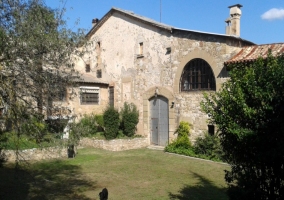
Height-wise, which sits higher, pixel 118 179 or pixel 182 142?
pixel 182 142

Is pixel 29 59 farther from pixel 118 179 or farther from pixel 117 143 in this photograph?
pixel 117 143

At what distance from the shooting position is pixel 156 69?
17656mm

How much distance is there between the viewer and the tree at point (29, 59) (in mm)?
5641

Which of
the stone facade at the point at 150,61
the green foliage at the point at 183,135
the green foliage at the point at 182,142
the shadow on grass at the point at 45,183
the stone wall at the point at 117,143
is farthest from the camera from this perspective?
the stone wall at the point at 117,143

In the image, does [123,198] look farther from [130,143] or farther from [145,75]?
[145,75]

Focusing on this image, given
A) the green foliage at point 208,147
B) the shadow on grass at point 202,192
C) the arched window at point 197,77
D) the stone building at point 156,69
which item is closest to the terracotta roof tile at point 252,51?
the stone building at point 156,69

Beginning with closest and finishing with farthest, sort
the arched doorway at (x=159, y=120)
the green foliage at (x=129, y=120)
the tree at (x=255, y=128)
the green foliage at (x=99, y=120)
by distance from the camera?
the tree at (x=255, y=128)
the arched doorway at (x=159, y=120)
the green foliage at (x=129, y=120)
the green foliage at (x=99, y=120)

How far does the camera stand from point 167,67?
17.0m

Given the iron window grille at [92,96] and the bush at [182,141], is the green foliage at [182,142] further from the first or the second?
the iron window grille at [92,96]

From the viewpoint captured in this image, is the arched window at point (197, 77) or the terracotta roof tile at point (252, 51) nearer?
the terracotta roof tile at point (252, 51)

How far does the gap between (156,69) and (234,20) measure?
16.8 feet

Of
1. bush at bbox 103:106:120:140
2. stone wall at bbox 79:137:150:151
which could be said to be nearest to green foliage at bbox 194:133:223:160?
stone wall at bbox 79:137:150:151

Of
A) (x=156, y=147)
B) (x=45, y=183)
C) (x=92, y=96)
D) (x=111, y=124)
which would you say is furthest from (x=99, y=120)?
(x=45, y=183)

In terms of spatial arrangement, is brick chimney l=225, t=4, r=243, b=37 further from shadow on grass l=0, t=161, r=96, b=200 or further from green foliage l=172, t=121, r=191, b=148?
shadow on grass l=0, t=161, r=96, b=200
